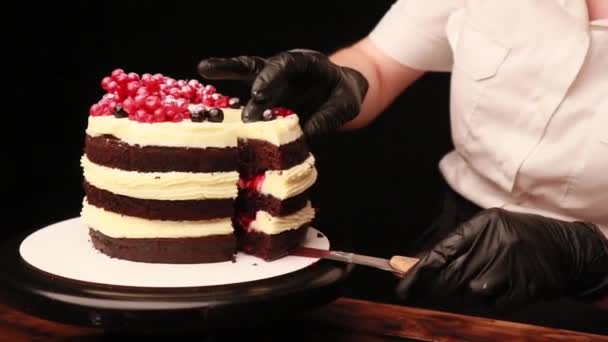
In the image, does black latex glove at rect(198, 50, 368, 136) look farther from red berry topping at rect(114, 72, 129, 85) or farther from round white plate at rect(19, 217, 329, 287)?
round white plate at rect(19, 217, 329, 287)

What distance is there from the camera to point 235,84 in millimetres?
2740

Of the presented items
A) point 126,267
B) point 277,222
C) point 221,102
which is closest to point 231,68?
point 221,102

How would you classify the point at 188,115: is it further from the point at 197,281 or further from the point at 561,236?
the point at 561,236

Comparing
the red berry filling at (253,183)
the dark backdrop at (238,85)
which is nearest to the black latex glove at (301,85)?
the red berry filling at (253,183)

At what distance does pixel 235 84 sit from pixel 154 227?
4.36 ft

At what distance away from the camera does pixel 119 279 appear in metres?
1.34

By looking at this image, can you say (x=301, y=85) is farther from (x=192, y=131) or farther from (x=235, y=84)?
(x=235, y=84)

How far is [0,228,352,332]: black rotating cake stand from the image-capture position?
124 cm

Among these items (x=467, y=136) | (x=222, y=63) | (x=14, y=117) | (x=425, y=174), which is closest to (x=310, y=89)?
(x=222, y=63)

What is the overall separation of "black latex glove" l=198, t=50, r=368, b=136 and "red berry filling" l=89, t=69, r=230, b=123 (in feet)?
0.14

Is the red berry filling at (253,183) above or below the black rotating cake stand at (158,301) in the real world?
above

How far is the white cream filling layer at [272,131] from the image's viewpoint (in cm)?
149

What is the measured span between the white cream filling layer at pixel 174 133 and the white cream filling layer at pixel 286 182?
9 centimetres

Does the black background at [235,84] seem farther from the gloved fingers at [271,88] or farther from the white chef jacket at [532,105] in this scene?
the gloved fingers at [271,88]
